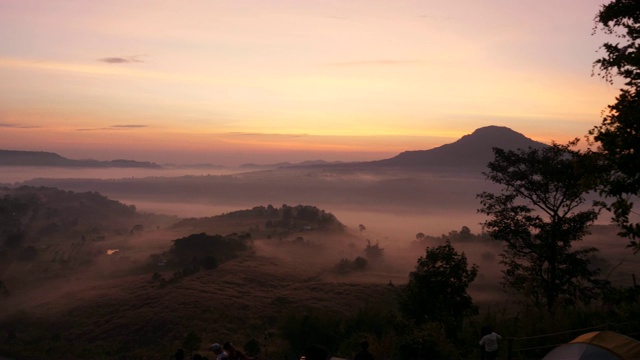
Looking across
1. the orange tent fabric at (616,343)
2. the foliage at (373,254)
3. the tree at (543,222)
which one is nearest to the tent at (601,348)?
the orange tent fabric at (616,343)

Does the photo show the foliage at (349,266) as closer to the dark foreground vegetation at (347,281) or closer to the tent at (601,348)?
the dark foreground vegetation at (347,281)

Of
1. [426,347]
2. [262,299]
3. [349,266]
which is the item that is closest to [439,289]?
[426,347]

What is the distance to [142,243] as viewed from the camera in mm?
169625

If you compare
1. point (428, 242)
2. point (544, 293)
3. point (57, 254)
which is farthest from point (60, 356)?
point (428, 242)

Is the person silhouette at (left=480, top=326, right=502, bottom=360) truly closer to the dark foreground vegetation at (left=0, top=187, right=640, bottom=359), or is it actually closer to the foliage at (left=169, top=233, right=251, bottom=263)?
the dark foreground vegetation at (left=0, top=187, right=640, bottom=359)

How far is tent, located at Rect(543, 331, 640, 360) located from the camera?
40.1ft

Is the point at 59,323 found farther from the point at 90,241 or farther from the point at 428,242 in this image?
the point at 428,242

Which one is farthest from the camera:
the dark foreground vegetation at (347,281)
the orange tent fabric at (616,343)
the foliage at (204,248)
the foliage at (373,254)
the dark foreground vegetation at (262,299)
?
the foliage at (373,254)

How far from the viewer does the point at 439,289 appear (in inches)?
1120

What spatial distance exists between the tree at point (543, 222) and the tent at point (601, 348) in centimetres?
1268

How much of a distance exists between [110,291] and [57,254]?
60442mm

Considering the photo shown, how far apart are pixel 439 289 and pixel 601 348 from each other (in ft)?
53.1

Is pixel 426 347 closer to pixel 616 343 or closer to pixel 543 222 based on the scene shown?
pixel 616 343

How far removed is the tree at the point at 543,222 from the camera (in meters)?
25.9
